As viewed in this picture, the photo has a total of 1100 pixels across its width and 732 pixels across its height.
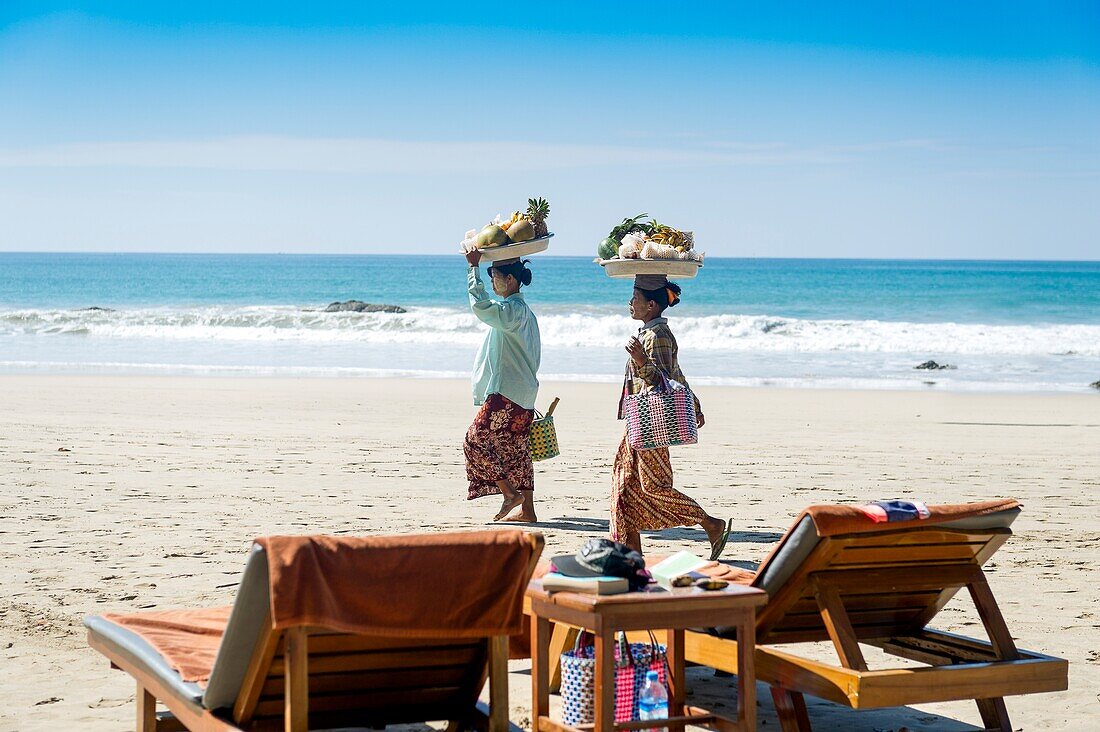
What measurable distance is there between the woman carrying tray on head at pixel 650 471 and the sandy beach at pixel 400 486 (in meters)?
0.54

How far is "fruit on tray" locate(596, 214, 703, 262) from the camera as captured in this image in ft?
22.0

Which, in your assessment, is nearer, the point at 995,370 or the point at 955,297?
the point at 995,370

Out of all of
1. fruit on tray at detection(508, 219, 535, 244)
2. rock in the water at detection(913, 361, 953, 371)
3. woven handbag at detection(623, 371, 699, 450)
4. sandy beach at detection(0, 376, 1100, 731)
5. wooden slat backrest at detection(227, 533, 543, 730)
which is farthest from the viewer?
rock in the water at detection(913, 361, 953, 371)

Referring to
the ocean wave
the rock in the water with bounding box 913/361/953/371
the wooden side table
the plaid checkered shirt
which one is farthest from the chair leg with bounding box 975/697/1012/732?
the ocean wave

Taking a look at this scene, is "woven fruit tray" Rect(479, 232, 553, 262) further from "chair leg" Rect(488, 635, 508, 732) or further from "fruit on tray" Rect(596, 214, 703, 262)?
"chair leg" Rect(488, 635, 508, 732)

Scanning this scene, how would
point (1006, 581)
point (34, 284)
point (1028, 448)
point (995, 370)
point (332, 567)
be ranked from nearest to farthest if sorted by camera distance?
point (332, 567), point (1006, 581), point (1028, 448), point (995, 370), point (34, 284)

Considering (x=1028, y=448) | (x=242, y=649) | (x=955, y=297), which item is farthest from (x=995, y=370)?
(x=955, y=297)

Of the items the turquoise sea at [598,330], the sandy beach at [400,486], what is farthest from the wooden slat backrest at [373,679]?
the turquoise sea at [598,330]

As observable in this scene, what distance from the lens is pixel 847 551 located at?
3922mm

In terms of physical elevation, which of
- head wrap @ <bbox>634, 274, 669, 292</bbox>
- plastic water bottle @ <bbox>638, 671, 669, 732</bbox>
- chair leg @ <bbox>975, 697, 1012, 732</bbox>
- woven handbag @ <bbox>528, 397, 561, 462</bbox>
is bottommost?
chair leg @ <bbox>975, 697, 1012, 732</bbox>

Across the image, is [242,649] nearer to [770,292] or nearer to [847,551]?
[847,551]

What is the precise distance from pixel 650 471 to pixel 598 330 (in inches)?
1035

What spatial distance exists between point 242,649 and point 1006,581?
442 centimetres

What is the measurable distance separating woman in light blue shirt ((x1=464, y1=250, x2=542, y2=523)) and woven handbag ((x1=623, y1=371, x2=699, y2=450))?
1578 mm
